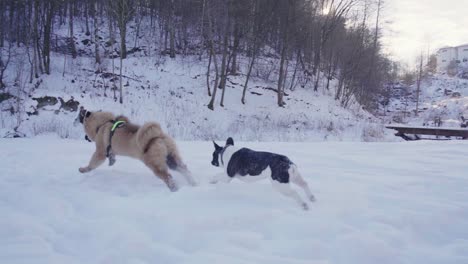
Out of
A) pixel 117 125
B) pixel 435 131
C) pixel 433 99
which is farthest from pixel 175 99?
pixel 433 99

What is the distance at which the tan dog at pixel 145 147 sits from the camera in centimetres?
392

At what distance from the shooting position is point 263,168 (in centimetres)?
338

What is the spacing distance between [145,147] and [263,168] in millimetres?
1615

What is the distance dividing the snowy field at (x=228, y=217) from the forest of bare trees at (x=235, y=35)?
16.4 metres

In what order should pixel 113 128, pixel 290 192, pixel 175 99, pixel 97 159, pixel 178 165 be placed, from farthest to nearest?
1. pixel 175 99
2. pixel 97 159
3. pixel 113 128
4. pixel 178 165
5. pixel 290 192

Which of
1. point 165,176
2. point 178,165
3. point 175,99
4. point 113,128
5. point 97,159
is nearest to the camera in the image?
point 165,176

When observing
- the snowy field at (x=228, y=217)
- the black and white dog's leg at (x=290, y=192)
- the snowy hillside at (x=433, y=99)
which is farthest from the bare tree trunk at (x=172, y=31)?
the black and white dog's leg at (x=290, y=192)

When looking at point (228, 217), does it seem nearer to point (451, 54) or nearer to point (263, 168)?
point (263, 168)

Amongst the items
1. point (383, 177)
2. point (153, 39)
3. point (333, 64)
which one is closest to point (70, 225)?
point (383, 177)

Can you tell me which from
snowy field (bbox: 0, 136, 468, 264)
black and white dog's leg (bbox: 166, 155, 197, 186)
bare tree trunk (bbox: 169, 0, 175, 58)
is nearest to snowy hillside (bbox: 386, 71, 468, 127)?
bare tree trunk (bbox: 169, 0, 175, 58)

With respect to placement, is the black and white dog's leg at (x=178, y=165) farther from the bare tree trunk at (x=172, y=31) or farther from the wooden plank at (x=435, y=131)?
the bare tree trunk at (x=172, y=31)

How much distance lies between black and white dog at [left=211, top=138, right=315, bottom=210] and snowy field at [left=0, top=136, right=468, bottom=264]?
0.20 m

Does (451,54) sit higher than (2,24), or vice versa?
(451,54)

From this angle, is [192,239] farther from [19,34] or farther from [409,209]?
[19,34]
